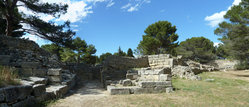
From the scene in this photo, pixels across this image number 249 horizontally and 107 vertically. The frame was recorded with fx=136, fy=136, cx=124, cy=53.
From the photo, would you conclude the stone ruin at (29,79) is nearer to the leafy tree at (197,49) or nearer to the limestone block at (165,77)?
the limestone block at (165,77)

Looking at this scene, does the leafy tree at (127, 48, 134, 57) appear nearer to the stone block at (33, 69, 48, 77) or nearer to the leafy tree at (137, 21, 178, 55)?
the leafy tree at (137, 21, 178, 55)

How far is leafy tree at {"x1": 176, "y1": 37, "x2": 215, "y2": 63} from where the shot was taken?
105 ft

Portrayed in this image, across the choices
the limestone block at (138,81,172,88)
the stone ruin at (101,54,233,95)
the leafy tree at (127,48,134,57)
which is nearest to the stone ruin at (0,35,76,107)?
the stone ruin at (101,54,233,95)

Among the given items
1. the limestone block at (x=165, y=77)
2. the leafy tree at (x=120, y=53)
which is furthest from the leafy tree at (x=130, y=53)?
the limestone block at (x=165, y=77)

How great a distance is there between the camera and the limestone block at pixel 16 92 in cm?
354

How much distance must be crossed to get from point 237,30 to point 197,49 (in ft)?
62.5

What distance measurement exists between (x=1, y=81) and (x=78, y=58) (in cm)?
3083

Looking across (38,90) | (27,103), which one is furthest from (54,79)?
(27,103)

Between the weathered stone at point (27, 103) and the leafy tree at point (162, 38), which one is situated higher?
the leafy tree at point (162, 38)

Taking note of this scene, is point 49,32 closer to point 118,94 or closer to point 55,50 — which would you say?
point 118,94

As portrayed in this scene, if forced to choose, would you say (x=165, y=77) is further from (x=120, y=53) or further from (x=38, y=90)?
(x=120, y=53)

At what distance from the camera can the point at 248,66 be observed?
22.0 metres

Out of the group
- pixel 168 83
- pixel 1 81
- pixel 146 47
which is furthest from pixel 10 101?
pixel 146 47

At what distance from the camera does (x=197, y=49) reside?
32.5 meters
